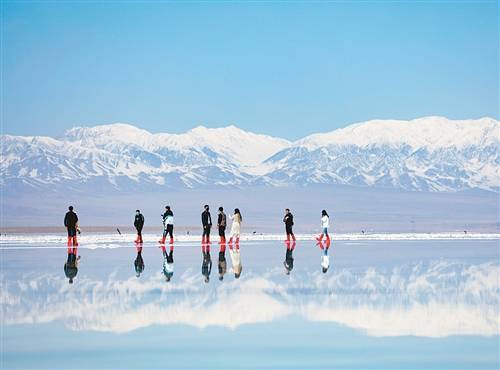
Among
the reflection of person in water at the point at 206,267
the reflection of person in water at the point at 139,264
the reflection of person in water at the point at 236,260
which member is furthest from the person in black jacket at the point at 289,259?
the reflection of person in water at the point at 139,264

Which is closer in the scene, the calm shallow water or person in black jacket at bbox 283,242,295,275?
the calm shallow water

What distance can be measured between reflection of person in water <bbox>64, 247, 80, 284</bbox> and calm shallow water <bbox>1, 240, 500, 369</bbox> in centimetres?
30

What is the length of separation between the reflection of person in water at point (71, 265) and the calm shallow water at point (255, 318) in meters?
0.30

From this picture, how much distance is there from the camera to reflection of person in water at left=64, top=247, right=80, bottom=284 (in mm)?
26494

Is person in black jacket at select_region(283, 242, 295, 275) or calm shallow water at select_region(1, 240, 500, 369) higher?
person in black jacket at select_region(283, 242, 295, 275)

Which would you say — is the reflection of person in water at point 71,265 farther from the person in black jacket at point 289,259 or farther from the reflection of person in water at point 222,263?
the person in black jacket at point 289,259

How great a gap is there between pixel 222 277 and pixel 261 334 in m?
9.51

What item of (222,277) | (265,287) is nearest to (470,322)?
(265,287)

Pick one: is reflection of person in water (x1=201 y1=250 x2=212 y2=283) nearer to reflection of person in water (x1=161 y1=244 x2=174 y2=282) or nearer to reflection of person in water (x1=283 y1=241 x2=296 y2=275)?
reflection of person in water (x1=161 y1=244 x2=174 y2=282)

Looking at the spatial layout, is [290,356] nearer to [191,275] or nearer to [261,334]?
[261,334]

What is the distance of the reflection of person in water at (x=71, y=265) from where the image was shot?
2649cm

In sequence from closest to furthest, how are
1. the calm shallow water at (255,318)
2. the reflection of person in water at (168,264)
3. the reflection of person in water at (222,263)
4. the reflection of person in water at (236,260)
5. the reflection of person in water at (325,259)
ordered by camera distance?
the calm shallow water at (255,318) < the reflection of person in water at (168,264) < the reflection of person in water at (222,263) < the reflection of person in water at (236,260) < the reflection of person in water at (325,259)

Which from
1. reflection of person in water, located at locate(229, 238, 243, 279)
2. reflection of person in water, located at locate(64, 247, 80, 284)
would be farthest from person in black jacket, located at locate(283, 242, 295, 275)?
reflection of person in water, located at locate(64, 247, 80, 284)

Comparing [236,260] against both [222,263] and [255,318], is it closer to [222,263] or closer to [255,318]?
[222,263]
